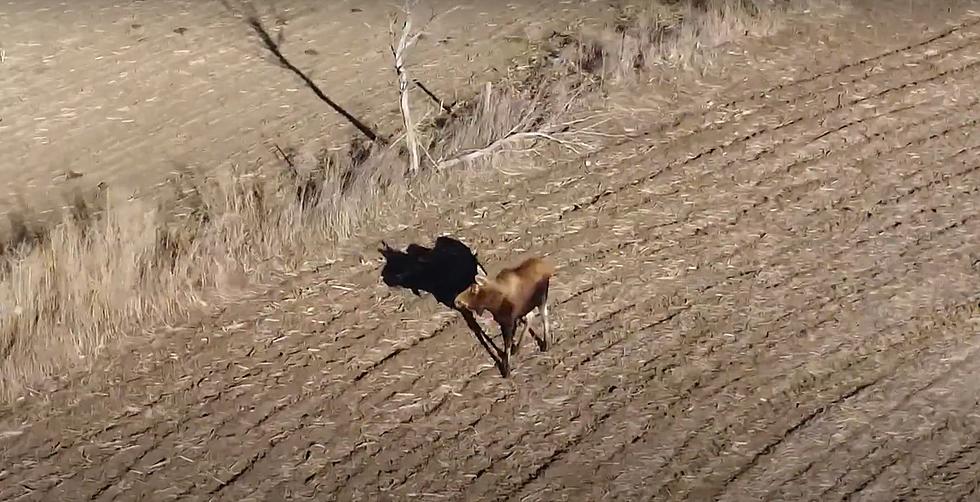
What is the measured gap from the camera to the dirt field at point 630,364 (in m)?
3.18

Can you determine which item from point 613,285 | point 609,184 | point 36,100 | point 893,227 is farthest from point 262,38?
point 893,227

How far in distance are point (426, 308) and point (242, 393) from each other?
623 millimetres

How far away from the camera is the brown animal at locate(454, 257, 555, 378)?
3367 mm

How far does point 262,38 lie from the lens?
18.7 feet

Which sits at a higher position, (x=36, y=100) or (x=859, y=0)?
(x=859, y=0)

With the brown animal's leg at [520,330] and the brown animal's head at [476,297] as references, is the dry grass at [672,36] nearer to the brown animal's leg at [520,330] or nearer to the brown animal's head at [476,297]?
the brown animal's leg at [520,330]

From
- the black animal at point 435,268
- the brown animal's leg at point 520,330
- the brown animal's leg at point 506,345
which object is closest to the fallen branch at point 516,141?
the black animal at point 435,268

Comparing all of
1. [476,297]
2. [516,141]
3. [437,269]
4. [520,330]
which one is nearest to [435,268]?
[437,269]

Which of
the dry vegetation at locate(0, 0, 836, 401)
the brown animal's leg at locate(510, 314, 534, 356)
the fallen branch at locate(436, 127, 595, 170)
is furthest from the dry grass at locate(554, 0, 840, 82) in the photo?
the brown animal's leg at locate(510, 314, 534, 356)

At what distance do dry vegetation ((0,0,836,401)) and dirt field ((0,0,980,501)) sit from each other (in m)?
0.15

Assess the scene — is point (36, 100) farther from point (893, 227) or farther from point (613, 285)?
point (893, 227)

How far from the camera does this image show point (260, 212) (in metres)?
4.21

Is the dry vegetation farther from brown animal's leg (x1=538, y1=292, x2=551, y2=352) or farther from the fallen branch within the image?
brown animal's leg (x1=538, y1=292, x2=551, y2=352)

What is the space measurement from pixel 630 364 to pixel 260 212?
145 cm
